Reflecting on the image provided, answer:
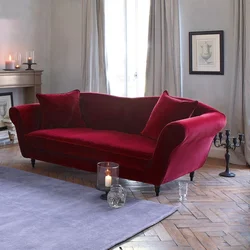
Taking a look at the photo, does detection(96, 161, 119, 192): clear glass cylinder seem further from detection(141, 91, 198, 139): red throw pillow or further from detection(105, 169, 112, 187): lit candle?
A: detection(141, 91, 198, 139): red throw pillow

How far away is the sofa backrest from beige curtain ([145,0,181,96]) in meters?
0.98

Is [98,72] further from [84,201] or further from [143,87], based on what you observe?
[84,201]

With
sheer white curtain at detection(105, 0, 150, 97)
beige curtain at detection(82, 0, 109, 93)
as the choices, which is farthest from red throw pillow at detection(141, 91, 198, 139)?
beige curtain at detection(82, 0, 109, 93)

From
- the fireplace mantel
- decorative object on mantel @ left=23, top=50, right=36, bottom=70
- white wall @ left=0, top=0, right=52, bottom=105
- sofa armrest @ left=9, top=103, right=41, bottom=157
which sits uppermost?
white wall @ left=0, top=0, right=52, bottom=105

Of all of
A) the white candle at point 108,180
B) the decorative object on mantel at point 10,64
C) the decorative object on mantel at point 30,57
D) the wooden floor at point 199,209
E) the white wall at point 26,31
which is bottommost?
the wooden floor at point 199,209

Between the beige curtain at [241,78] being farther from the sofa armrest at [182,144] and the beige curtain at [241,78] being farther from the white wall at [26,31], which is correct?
the white wall at [26,31]

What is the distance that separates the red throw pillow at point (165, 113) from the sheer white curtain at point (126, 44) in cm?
180

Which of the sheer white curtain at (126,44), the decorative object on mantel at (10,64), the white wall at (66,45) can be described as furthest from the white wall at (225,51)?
the decorative object on mantel at (10,64)

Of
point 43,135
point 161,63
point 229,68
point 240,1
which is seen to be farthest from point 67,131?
point 240,1

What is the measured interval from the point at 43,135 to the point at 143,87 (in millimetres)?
1917

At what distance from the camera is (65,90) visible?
7.02 meters

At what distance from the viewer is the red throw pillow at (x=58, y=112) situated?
4988 mm

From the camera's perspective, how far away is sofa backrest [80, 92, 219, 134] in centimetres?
465

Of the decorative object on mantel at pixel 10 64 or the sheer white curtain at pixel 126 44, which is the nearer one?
the sheer white curtain at pixel 126 44
